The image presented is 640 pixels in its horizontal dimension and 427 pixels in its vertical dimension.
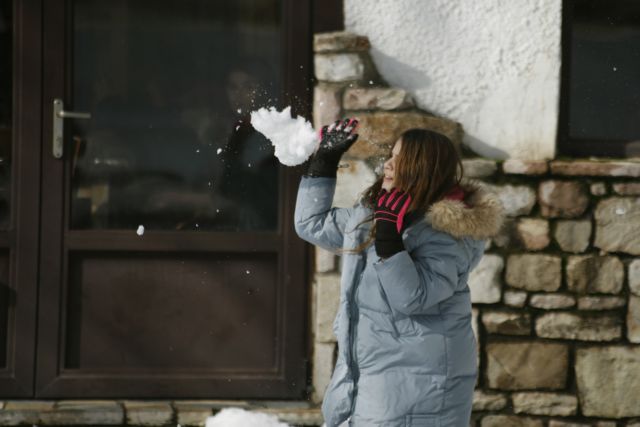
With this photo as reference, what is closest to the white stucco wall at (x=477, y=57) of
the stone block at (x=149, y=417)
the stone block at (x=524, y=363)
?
the stone block at (x=524, y=363)

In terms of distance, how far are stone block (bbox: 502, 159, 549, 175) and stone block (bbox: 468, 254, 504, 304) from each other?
38 cm

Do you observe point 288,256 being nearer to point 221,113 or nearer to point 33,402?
point 221,113

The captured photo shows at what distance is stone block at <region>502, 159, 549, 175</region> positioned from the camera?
13.5 feet

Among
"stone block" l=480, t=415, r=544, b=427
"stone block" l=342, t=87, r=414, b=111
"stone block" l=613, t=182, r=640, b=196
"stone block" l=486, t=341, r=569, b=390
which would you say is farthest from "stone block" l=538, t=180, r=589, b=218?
"stone block" l=480, t=415, r=544, b=427

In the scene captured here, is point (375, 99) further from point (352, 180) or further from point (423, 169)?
point (423, 169)

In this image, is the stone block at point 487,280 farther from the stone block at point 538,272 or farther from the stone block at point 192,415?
the stone block at point 192,415

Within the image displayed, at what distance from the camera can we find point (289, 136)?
328 centimetres

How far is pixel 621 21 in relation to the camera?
4.45 metres

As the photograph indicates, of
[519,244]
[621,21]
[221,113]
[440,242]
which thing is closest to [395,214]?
[440,242]

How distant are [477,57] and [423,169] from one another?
152cm

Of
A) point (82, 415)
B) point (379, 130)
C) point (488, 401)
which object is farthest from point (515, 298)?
point (82, 415)

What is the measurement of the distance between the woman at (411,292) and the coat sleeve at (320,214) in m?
0.10

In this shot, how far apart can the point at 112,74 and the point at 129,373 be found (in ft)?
4.49

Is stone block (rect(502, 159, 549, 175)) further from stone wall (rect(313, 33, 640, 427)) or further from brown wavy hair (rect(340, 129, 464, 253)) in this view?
brown wavy hair (rect(340, 129, 464, 253))
